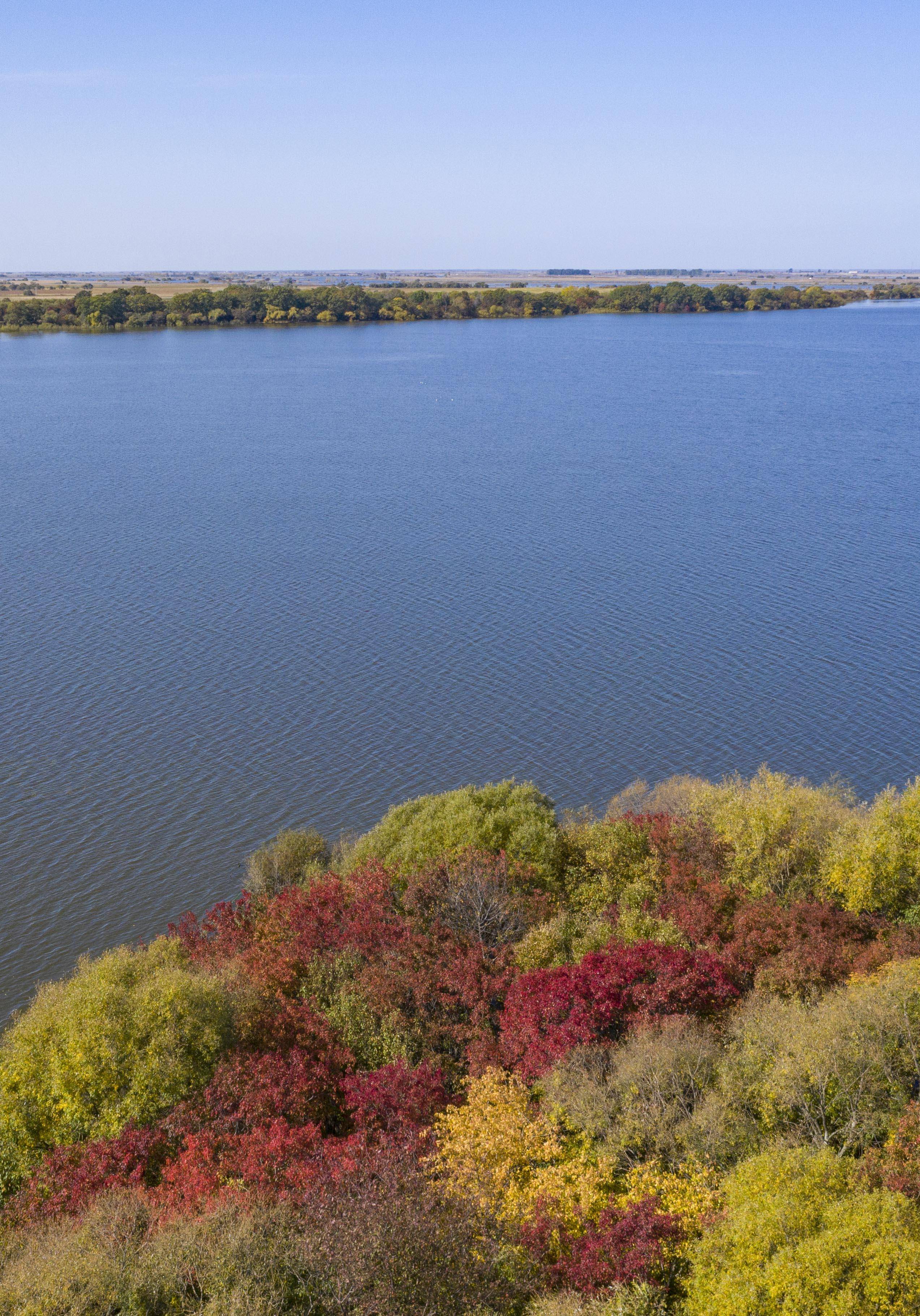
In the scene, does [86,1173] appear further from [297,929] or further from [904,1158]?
[904,1158]

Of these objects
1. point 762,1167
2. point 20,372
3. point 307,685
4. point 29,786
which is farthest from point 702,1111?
point 20,372

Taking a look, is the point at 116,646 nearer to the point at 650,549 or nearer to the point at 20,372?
the point at 650,549

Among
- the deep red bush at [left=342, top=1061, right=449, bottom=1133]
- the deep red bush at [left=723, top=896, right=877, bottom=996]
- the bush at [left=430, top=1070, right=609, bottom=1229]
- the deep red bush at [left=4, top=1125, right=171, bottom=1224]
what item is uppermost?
the deep red bush at [left=723, top=896, right=877, bottom=996]

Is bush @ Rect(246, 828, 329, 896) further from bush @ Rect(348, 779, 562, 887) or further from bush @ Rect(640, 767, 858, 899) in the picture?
bush @ Rect(640, 767, 858, 899)

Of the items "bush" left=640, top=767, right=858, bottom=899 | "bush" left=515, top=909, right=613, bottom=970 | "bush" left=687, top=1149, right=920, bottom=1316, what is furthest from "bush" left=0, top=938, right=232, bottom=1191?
"bush" left=640, top=767, right=858, bottom=899

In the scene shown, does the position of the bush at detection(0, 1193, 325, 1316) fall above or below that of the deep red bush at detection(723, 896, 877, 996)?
below

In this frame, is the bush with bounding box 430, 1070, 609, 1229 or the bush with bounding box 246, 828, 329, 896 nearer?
the bush with bounding box 430, 1070, 609, 1229

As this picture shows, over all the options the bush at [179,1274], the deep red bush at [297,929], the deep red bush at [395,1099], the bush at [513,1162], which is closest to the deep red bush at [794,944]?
the bush at [513,1162]

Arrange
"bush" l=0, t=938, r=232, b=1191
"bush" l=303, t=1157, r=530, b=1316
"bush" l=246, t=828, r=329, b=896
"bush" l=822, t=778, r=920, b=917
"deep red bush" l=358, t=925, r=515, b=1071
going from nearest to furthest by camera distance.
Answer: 1. "bush" l=303, t=1157, r=530, b=1316
2. "bush" l=0, t=938, r=232, b=1191
3. "deep red bush" l=358, t=925, r=515, b=1071
4. "bush" l=822, t=778, r=920, b=917
5. "bush" l=246, t=828, r=329, b=896
